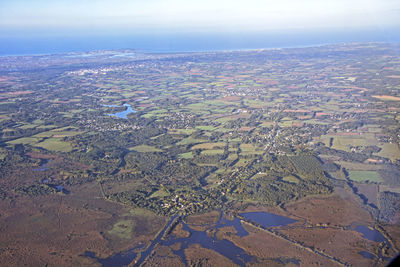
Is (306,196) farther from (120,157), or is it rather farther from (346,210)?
(120,157)

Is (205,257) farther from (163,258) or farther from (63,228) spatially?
(63,228)

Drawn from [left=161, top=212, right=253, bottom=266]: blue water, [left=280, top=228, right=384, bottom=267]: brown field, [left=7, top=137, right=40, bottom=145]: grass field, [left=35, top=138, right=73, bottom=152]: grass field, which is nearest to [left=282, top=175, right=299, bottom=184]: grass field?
[left=280, top=228, right=384, bottom=267]: brown field

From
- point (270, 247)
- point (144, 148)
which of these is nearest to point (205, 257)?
point (270, 247)

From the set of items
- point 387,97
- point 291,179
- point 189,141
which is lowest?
point 291,179

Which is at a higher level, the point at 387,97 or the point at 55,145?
the point at 387,97

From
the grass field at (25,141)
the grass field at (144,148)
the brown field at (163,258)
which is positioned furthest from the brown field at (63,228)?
the grass field at (25,141)

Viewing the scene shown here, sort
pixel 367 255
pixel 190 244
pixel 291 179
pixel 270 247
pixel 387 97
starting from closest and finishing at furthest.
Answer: pixel 367 255 → pixel 270 247 → pixel 190 244 → pixel 291 179 → pixel 387 97

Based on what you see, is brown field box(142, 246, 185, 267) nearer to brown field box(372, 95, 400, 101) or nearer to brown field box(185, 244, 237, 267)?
brown field box(185, 244, 237, 267)

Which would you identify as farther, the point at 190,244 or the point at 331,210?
the point at 331,210
